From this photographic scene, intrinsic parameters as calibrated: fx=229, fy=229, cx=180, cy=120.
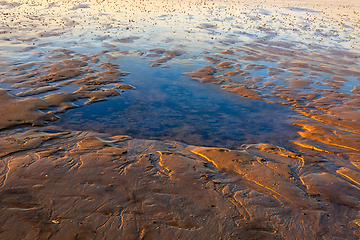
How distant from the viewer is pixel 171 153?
24.0ft

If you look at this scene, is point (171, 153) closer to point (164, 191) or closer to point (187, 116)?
point (164, 191)

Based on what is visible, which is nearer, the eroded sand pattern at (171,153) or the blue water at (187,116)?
the eroded sand pattern at (171,153)

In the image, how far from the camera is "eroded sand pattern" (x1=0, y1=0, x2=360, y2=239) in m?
5.02

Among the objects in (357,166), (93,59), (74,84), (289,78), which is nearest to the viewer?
(357,166)

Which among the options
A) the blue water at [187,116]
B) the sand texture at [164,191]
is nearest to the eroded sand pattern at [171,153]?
the sand texture at [164,191]

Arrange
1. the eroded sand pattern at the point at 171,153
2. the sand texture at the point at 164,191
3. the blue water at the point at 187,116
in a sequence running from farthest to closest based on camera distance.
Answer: the blue water at the point at 187,116, the eroded sand pattern at the point at 171,153, the sand texture at the point at 164,191

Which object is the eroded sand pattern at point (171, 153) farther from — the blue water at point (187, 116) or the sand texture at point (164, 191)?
the blue water at point (187, 116)

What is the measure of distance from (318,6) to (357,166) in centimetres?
4000

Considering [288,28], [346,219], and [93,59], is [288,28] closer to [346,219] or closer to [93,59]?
[93,59]

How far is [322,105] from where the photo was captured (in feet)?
36.8

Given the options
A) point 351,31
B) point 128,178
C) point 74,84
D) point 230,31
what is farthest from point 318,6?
point 128,178

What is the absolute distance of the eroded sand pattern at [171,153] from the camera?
5.02 m

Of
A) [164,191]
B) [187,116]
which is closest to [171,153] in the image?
[164,191]

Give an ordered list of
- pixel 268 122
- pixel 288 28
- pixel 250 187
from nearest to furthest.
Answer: pixel 250 187 < pixel 268 122 < pixel 288 28
